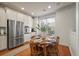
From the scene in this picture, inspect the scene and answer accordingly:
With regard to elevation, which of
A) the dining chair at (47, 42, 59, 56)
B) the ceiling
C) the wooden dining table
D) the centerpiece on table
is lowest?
the dining chair at (47, 42, 59, 56)

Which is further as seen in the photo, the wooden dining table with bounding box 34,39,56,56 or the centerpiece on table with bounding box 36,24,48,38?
the wooden dining table with bounding box 34,39,56,56

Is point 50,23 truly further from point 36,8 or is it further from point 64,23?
point 36,8

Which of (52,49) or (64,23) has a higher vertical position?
(64,23)

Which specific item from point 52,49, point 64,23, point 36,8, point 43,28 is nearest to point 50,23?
point 43,28

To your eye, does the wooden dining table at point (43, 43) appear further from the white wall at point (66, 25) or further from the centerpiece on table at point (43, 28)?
the white wall at point (66, 25)

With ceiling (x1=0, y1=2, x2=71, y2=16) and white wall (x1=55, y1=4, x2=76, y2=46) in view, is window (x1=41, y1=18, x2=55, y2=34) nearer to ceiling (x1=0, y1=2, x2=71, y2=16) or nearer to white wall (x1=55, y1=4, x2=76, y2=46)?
white wall (x1=55, y1=4, x2=76, y2=46)

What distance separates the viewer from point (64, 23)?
10.3 feet

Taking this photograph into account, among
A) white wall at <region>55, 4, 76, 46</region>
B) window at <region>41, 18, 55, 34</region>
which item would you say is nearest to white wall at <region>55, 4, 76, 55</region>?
white wall at <region>55, 4, 76, 46</region>

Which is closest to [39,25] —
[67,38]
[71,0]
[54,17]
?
[54,17]

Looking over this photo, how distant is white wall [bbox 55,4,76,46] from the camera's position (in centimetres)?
301

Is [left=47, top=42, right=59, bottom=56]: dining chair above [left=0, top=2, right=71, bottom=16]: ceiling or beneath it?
beneath

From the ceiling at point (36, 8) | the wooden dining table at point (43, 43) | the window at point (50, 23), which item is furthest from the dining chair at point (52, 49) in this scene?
the ceiling at point (36, 8)

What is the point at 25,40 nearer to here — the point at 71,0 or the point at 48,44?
the point at 48,44

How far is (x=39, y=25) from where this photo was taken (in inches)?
119
